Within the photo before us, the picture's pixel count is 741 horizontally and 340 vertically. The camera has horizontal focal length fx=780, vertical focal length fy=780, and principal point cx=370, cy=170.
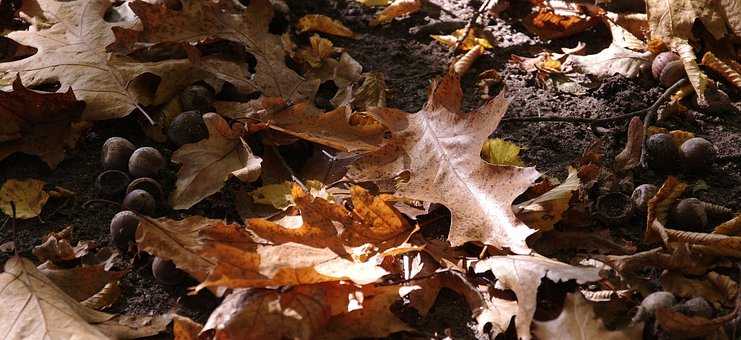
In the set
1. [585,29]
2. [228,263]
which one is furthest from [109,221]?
[585,29]

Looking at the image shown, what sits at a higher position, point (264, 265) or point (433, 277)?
point (264, 265)

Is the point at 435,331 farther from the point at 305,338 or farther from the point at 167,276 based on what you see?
the point at 167,276

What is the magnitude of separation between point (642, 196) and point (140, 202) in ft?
4.80

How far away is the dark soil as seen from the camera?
211 cm

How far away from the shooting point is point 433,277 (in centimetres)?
203

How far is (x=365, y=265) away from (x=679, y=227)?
3.02 ft

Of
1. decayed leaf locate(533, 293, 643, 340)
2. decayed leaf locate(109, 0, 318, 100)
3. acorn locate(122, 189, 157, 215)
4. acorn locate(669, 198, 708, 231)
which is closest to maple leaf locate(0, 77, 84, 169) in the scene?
decayed leaf locate(109, 0, 318, 100)

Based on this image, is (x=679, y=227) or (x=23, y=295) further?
(x=679, y=227)

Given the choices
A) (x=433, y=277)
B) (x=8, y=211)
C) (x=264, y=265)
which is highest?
(x=264, y=265)

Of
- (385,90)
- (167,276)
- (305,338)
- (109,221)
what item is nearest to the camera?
(305,338)

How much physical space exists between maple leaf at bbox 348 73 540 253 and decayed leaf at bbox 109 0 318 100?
1.67ft

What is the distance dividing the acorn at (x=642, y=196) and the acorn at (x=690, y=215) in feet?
0.30

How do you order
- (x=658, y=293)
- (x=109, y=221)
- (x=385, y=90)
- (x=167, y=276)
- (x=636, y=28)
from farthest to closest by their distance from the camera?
1. (x=636, y=28)
2. (x=385, y=90)
3. (x=109, y=221)
4. (x=167, y=276)
5. (x=658, y=293)

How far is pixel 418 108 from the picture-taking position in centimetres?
282
